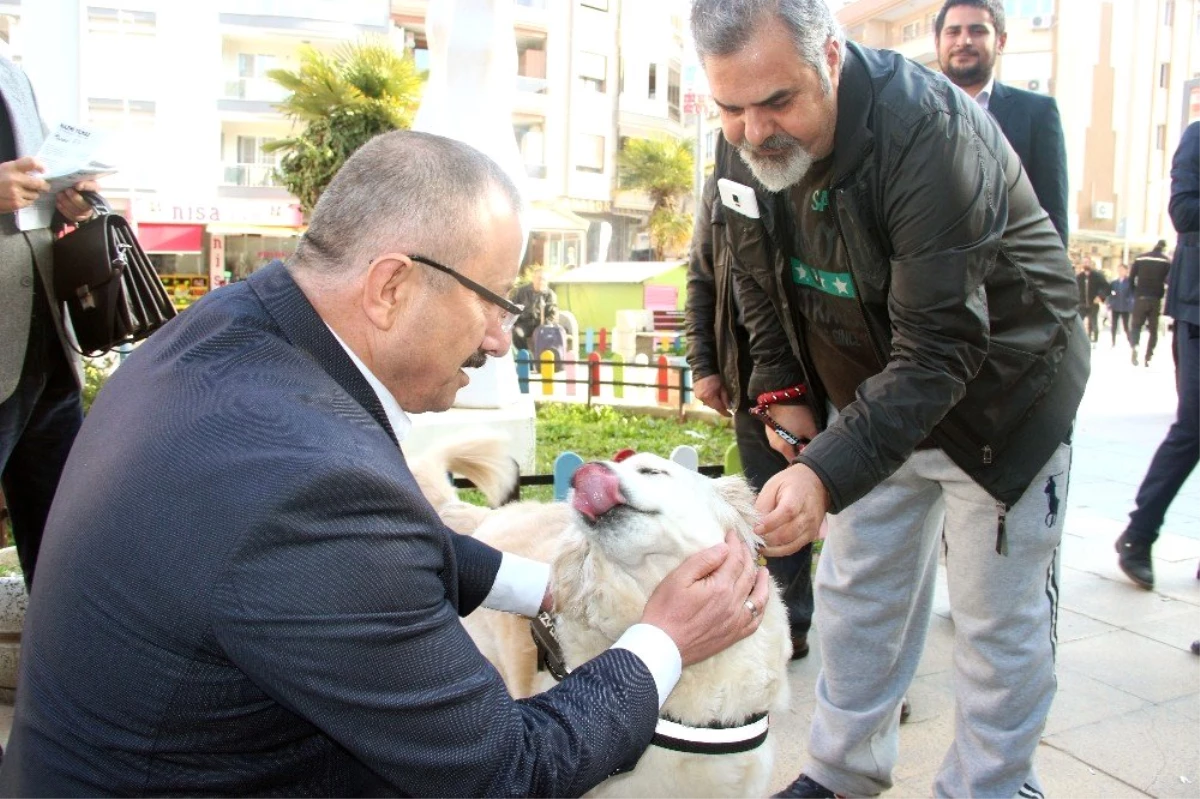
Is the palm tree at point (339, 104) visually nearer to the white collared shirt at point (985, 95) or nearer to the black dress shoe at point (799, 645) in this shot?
the white collared shirt at point (985, 95)

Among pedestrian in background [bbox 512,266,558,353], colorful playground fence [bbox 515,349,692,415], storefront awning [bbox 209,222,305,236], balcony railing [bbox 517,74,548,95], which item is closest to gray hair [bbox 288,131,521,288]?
colorful playground fence [bbox 515,349,692,415]

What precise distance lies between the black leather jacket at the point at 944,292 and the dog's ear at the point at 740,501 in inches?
7.1

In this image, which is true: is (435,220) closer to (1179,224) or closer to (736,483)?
(736,483)

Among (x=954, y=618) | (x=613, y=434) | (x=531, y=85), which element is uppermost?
(x=531, y=85)

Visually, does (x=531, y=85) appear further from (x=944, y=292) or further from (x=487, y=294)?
(x=487, y=294)

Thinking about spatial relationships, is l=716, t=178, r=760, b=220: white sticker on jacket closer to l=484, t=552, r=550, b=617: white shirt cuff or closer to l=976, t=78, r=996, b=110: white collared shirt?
l=484, t=552, r=550, b=617: white shirt cuff

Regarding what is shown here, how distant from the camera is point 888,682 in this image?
263 cm

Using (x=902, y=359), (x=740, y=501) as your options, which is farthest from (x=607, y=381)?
(x=902, y=359)

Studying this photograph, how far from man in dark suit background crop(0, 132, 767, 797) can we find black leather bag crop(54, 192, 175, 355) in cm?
154

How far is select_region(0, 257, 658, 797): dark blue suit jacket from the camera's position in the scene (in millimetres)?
1154

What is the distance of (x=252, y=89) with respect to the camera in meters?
32.8

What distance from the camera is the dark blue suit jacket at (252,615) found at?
1.15 meters

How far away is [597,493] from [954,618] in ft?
3.53

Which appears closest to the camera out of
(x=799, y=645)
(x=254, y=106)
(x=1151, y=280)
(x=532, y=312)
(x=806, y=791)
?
(x=806, y=791)
